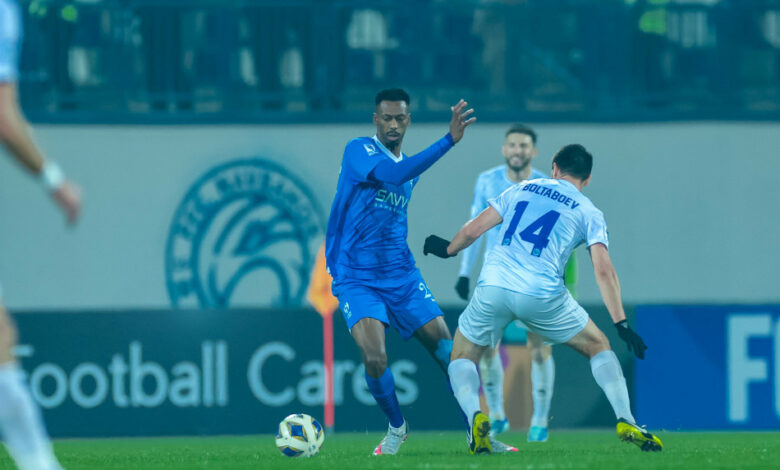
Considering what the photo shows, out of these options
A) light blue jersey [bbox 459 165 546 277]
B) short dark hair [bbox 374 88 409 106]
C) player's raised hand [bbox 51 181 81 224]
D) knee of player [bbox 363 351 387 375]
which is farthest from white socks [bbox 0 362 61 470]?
light blue jersey [bbox 459 165 546 277]

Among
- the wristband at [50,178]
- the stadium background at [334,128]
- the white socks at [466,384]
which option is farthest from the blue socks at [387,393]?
the stadium background at [334,128]

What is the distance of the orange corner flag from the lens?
11923mm

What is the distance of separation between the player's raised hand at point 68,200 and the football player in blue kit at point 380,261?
121 inches

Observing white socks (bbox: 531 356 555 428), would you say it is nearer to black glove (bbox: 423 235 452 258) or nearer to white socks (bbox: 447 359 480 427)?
white socks (bbox: 447 359 480 427)

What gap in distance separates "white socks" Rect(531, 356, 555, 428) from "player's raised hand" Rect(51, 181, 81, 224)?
5806mm

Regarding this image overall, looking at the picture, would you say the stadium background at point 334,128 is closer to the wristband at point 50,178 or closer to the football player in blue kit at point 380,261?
the football player in blue kit at point 380,261

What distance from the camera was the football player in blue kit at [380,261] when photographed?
25.1 feet

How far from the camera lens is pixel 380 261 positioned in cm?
775

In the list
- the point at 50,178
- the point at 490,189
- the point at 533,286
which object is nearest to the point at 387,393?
the point at 533,286

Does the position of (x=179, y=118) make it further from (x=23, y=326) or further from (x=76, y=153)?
(x=23, y=326)

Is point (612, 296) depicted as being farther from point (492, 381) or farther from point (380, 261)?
point (492, 381)

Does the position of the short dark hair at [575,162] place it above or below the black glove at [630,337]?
above

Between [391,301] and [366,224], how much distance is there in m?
0.47

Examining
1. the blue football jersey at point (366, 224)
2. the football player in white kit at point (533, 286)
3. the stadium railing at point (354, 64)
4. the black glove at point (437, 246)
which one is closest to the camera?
the football player in white kit at point (533, 286)
